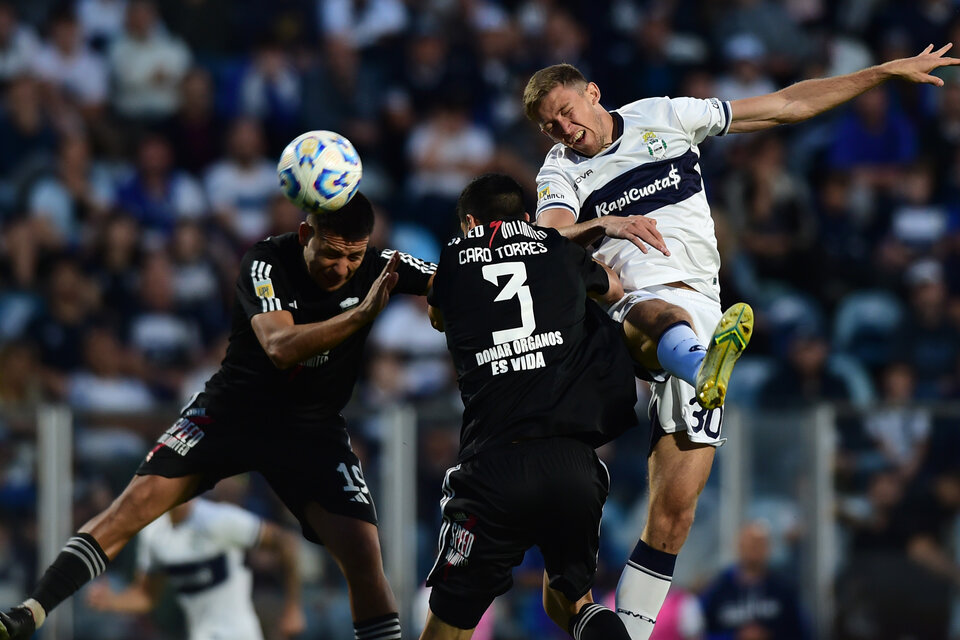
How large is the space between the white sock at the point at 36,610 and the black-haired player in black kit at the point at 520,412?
2042mm

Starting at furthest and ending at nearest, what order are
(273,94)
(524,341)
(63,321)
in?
(273,94), (63,321), (524,341)

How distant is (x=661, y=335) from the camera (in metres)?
7.10

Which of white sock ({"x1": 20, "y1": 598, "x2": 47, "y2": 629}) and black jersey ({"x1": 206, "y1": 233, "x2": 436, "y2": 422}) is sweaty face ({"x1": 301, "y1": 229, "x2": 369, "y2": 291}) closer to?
black jersey ({"x1": 206, "y1": 233, "x2": 436, "y2": 422})

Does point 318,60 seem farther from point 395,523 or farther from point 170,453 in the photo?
point 170,453

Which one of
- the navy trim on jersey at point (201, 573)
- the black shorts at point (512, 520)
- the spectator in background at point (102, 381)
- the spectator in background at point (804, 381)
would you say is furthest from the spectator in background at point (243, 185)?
the black shorts at point (512, 520)

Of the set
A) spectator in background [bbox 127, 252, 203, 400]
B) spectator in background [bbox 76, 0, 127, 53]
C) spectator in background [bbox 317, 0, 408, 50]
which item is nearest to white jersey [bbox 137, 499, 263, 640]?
spectator in background [bbox 127, 252, 203, 400]

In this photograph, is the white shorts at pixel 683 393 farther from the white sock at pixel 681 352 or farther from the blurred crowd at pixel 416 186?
the blurred crowd at pixel 416 186

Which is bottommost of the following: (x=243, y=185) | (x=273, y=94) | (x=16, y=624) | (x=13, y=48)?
(x=16, y=624)

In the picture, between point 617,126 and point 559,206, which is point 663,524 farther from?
point 617,126

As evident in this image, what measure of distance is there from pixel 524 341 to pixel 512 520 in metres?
0.82

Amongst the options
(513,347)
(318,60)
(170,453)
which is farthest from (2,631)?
(318,60)

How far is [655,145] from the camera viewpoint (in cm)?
764

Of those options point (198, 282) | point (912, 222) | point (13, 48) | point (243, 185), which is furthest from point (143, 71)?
point (912, 222)

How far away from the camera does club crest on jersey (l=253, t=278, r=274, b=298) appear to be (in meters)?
7.60
